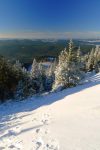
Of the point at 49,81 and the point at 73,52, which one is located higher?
the point at 73,52

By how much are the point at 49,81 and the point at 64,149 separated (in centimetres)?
8928

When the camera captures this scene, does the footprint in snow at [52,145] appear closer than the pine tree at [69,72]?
Yes

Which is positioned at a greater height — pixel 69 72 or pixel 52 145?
pixel 52 145

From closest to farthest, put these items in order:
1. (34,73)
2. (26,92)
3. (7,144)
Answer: (7,144) → (26,92) → (34,73)

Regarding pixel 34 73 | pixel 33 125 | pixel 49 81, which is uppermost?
pixel 33 125

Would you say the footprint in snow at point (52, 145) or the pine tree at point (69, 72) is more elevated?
the footprint in snow at point (52, 145)

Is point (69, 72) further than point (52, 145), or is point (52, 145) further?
point (69, 72)

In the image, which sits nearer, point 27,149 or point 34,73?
point 27,149

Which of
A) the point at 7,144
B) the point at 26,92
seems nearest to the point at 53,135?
the point at 7,144

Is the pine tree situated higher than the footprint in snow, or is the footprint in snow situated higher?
the footprint in snow

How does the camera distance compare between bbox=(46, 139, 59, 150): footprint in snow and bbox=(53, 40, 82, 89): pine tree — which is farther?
bbox=(53, 40, 82, 89): pine tree

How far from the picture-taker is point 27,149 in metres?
9.52

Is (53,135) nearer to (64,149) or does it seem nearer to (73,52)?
(64,149)

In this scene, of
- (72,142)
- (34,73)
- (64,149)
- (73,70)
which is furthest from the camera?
(34,73)
